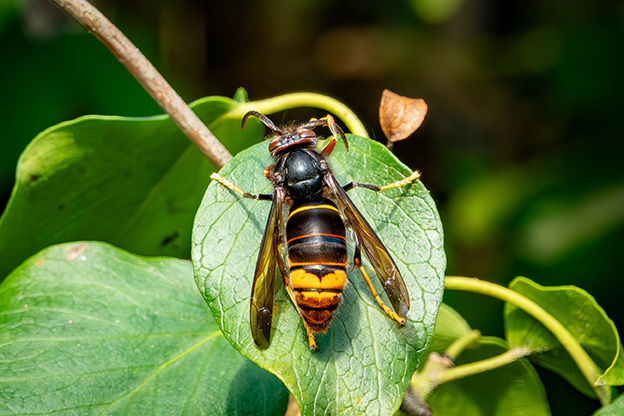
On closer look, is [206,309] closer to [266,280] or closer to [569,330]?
[266,280]

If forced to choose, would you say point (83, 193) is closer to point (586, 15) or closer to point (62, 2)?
point (62, 2)

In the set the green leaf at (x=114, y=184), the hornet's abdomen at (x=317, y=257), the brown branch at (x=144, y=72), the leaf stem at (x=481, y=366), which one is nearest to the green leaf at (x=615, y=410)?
the leaf stem at (x=481, y=366)

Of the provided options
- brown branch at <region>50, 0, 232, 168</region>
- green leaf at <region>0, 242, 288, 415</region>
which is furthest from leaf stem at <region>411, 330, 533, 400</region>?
brown branch at <region>50, 0, 232, 168</region>

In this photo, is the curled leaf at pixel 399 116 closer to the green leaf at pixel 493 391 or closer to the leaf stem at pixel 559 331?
the leaf stem at pixel 559 331

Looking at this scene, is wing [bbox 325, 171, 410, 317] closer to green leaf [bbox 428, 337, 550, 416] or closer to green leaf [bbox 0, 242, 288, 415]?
green leaf [bbox 0, 242, 288, 415]

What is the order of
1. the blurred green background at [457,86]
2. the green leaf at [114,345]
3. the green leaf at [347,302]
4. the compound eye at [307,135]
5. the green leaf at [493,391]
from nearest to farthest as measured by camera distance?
the green leaf at [347,302]
the green leaf at [114,345]
the compound eye at [307,135]
the green leaf at [493,391]
the blurred green background at [457,86]
